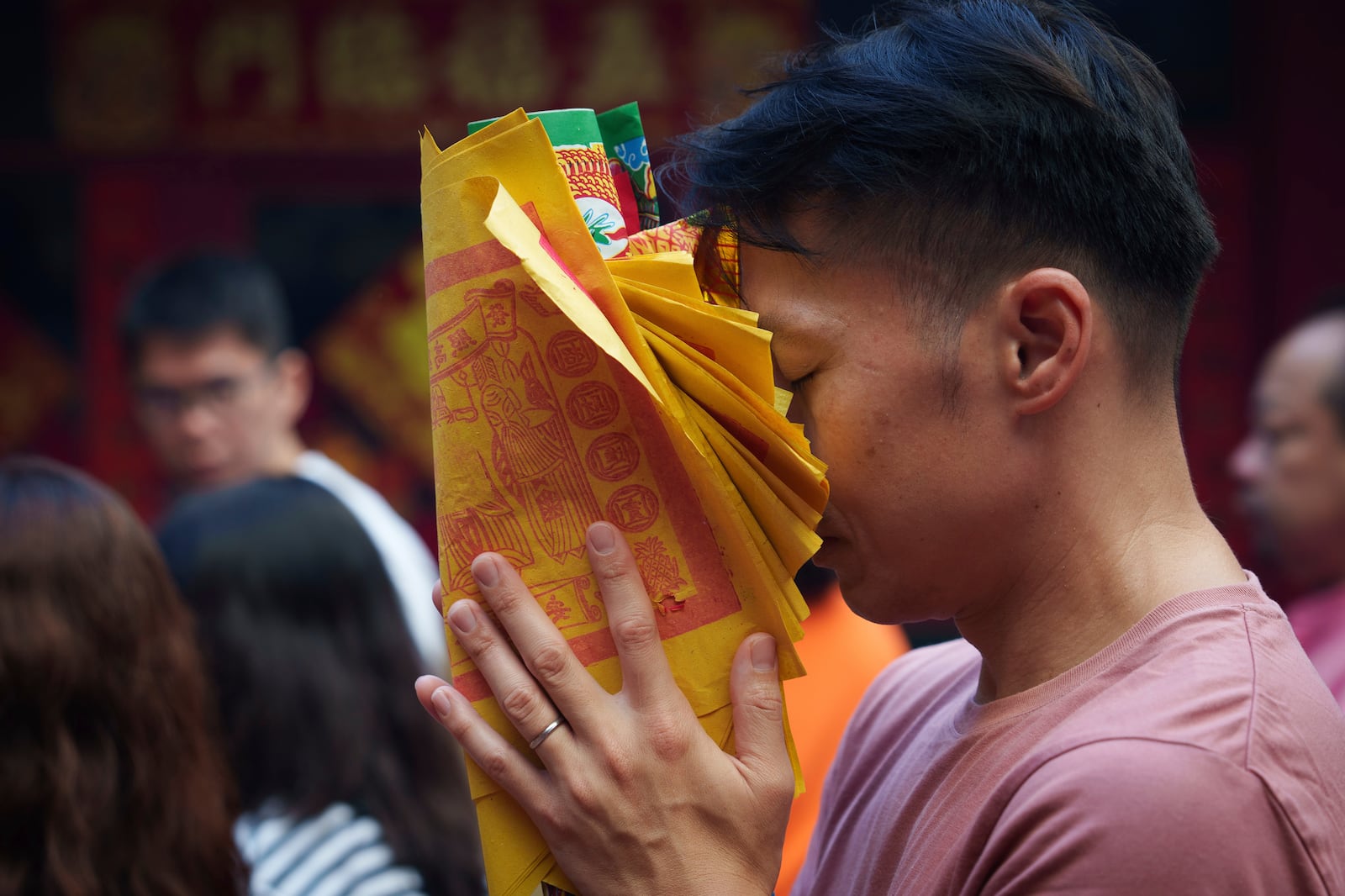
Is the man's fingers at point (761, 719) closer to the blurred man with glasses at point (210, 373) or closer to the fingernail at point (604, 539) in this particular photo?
the fingernail at point (604, 539)

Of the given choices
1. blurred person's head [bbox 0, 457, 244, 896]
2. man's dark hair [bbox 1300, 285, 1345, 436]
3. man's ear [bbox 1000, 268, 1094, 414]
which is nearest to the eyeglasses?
blurred person's head [bbox 0, 457, 244, 896]

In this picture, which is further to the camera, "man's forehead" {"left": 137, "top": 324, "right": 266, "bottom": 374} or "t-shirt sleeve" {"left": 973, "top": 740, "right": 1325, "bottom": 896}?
"man's forehead" {"left": 137, "top": 324, "right": 266, "bottom": 374}

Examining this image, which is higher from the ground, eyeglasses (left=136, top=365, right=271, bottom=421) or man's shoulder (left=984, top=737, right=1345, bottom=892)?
eyeglasses (left=136, top=365, right=271, bottom=421)

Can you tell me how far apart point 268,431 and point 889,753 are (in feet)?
11.3

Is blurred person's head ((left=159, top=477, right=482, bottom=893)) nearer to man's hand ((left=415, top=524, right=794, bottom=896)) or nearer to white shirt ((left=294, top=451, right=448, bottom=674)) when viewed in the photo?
white shirt ((left=294, top=451, right=448, bottom=674))

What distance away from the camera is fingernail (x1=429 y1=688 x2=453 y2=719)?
1366 mm

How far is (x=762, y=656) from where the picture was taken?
1357mm

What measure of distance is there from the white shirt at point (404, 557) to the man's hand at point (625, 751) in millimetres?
2000

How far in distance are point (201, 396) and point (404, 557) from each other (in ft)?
3.78

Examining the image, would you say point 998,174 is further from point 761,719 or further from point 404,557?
point 404,557

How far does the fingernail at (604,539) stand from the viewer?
1339 mm

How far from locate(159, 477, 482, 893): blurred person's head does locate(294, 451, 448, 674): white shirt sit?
65 centimetres

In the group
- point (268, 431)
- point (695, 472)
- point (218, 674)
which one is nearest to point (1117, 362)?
point (695, 472)

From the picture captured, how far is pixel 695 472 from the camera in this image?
4.34ft
